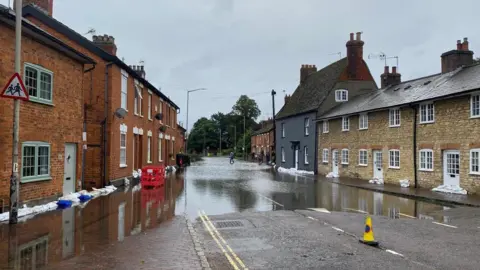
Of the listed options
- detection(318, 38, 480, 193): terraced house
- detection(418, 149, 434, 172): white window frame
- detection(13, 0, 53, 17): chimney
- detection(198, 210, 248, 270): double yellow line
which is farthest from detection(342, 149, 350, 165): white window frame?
detection(13, 0, 53, 17): chimney

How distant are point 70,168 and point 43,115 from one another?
9.74ft

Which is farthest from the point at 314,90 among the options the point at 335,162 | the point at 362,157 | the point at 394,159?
the point at 394,159

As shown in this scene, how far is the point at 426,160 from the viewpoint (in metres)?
21.0

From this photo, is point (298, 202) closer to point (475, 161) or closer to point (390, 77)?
point (475, 161)

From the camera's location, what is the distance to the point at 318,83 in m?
41.3

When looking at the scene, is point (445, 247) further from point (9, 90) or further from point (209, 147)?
point (209, 147)

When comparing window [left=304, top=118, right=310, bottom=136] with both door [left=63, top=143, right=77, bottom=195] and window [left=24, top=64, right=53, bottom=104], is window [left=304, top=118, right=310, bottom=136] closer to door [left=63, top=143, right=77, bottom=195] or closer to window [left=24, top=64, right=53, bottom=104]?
door [left=63, top=143, right=77, bottom=195]

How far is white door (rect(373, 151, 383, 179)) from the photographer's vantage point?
25289 mm

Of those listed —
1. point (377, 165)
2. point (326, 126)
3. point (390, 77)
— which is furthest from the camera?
point (326, 126)

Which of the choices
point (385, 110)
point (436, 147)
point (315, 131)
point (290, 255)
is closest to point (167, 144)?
point (315, 131)

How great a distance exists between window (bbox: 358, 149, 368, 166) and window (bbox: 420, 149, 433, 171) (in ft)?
18.9

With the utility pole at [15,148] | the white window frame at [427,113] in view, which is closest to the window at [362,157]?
the white window frame at [427,113]

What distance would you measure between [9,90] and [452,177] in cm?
1839

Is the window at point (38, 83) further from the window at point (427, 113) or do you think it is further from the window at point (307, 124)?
the window at point (307, 124)
